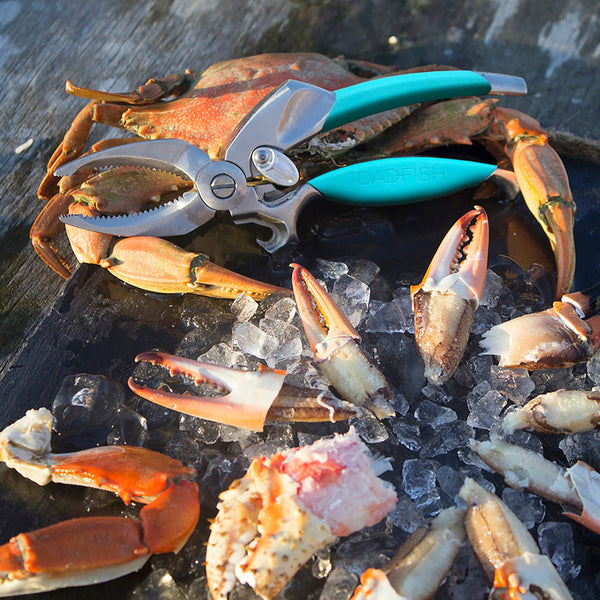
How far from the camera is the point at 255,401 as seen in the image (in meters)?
1.49

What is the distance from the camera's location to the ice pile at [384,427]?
1.42m

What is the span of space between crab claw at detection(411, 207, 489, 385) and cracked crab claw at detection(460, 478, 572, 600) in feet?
1.11

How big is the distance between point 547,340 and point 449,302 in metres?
0.28

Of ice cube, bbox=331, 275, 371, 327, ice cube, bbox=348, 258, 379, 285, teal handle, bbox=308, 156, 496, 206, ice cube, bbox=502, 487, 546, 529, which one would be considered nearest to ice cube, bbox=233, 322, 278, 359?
ice cube, bbox=331, 275, 371, 327

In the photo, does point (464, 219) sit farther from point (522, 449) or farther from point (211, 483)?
point (211, 483)

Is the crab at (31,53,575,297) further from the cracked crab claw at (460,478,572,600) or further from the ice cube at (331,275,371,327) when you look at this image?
the cracked crab claw at (460,478,572,600)

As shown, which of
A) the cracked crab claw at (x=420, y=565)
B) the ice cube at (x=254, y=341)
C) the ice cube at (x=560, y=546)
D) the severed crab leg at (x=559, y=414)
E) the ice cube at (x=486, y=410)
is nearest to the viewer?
the cracked crab claw at (x=420, y=565)

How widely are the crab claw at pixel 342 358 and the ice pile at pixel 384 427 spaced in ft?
0.20

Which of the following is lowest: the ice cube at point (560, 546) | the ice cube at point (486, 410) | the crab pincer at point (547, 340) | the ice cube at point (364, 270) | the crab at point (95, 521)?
the ice cube at point (560, 546)

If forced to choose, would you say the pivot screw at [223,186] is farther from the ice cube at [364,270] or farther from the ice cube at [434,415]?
the ice cube at [434,415]

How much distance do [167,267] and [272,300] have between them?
35 cm

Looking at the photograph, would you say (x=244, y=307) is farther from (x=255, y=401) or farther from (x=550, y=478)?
(x=550, y=478)

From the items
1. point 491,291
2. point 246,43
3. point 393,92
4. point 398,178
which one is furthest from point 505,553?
point 246,43

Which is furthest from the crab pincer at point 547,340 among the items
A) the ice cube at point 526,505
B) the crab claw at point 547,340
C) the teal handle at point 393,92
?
the teal handle at point 393,92
